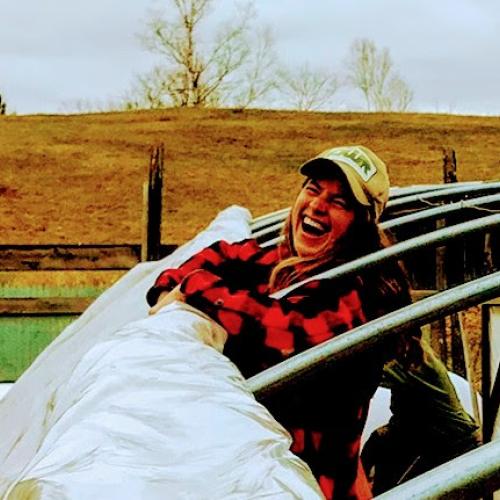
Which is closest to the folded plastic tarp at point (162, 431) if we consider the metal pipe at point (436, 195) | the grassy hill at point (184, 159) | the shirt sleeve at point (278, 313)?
the shirt sleeve at point (278, 313)

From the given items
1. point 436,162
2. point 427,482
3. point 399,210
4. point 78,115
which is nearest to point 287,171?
point 436,162

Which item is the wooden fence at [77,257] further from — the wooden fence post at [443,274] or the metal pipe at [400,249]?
the metal pipe at [400,249]

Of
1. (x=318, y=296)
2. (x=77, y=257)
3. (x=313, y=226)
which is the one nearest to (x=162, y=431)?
(x=318, y=296)

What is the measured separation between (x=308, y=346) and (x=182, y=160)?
86.8 feet

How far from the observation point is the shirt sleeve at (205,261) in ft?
9.62

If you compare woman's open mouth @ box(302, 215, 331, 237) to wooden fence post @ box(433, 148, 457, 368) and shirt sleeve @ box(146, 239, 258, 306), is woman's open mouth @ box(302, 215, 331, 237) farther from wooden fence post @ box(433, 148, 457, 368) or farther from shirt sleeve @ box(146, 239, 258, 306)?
wooden fence post @ box(433, 148, 457, 368)

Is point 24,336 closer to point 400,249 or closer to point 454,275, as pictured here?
point 454,275

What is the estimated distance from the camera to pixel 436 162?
27.4 metres

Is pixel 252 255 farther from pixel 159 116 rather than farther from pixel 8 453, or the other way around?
pixel 159 116

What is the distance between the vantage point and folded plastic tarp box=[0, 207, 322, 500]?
1.19 metres

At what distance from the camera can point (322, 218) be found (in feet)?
9.00

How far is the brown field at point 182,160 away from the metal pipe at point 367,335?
50.3 feet

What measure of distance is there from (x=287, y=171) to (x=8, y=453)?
24690 millimetres

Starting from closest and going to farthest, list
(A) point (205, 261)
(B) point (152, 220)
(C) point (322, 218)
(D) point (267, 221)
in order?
(C) point (322, 218)
(A) point (205, 261)
(D) point (267, 221)
(B) point (152, 220)
